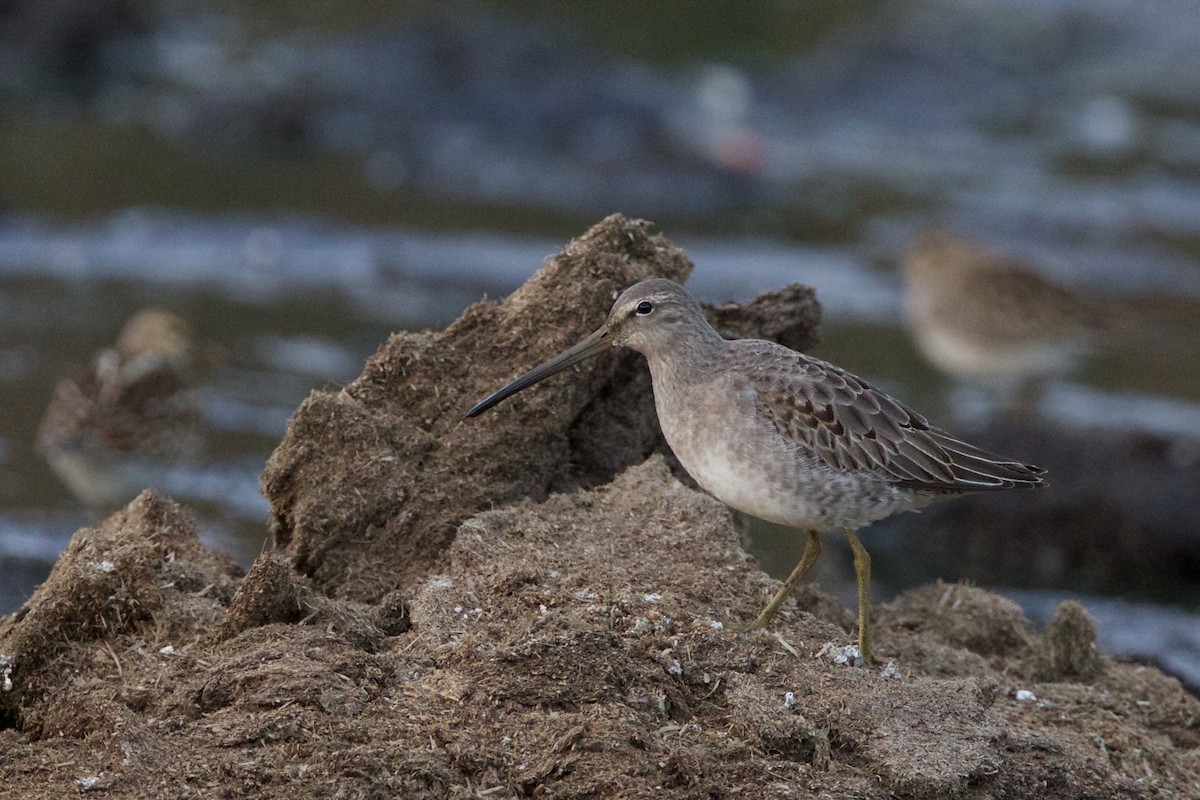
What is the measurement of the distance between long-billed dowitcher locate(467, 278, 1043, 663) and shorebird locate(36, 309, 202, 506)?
4924 mm

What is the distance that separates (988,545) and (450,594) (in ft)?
18.8

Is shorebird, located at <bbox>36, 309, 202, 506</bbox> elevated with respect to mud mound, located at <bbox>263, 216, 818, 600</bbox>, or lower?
elevated

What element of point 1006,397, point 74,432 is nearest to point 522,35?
point 1006,397

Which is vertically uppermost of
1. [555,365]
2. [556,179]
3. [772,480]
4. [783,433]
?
[556,179]

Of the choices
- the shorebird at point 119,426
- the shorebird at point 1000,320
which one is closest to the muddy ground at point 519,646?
the shorebird at point 119,426

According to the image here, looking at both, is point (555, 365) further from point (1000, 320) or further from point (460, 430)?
point (1000, 320)

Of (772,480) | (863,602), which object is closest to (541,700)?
(772,480)

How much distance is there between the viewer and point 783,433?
5.84 meters

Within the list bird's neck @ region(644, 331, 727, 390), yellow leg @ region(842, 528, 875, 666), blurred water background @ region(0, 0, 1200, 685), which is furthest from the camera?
blurred water background @ region(0, 0, 1200, 685)

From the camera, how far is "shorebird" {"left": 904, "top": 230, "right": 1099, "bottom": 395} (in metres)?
12.5

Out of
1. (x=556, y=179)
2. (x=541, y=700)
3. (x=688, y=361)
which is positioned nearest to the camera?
(x=541, y=700)

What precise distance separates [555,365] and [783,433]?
3.11ft

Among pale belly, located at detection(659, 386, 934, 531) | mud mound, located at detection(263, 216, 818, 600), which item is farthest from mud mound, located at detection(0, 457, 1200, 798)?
mud mound, located at detection(263, 216, 818, 600)

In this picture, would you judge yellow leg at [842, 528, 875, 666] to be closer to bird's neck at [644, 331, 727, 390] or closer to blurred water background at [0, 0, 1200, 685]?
bird's neck at [644, 331, 727, 390]
